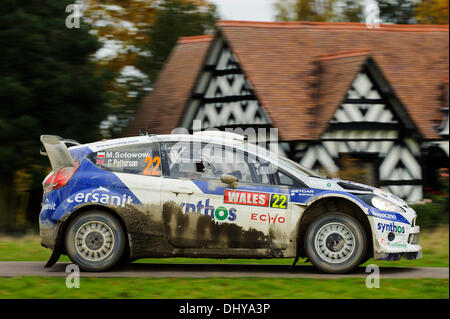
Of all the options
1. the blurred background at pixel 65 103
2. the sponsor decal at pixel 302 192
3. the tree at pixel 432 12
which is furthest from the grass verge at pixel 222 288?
the tree at pixel 432 12

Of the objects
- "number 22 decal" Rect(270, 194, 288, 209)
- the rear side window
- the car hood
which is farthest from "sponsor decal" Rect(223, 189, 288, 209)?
the rear side window

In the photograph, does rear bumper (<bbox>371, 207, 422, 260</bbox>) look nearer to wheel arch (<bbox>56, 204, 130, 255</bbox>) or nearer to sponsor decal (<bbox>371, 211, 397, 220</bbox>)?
sponsor decal (<bbox>371, 211, 397, 220</bbox>)

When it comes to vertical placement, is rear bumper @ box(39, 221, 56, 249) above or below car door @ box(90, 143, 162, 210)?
below

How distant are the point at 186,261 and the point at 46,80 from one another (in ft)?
39.6

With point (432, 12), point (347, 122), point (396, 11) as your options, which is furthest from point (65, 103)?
point (396, 11)

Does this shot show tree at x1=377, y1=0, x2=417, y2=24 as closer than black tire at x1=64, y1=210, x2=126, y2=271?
No

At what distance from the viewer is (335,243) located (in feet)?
29.5

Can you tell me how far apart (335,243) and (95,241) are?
113 inches

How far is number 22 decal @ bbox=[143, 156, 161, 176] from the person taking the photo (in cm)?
922

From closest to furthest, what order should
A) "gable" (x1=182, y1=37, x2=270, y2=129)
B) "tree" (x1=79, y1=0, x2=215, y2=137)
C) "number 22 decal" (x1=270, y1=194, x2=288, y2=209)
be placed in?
1. "number 22 decal" (x1=270, y1=194, x2=288, y2=209)
2. "gable" (x1=182, y1=37, x2=270, y2=129)
3. "tree" (x1=79, y1=0, x2=215, y2=137)

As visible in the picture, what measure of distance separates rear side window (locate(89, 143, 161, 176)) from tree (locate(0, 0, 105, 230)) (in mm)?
11679

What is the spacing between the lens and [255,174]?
9172 millimetres

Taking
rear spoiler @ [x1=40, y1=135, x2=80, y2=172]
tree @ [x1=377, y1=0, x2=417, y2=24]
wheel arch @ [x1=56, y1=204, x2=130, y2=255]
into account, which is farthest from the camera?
tree @ [x1=377, y1=0, x2=417, y2=24]

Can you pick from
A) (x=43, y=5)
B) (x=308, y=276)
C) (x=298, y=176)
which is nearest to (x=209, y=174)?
(x=298, y=176)
